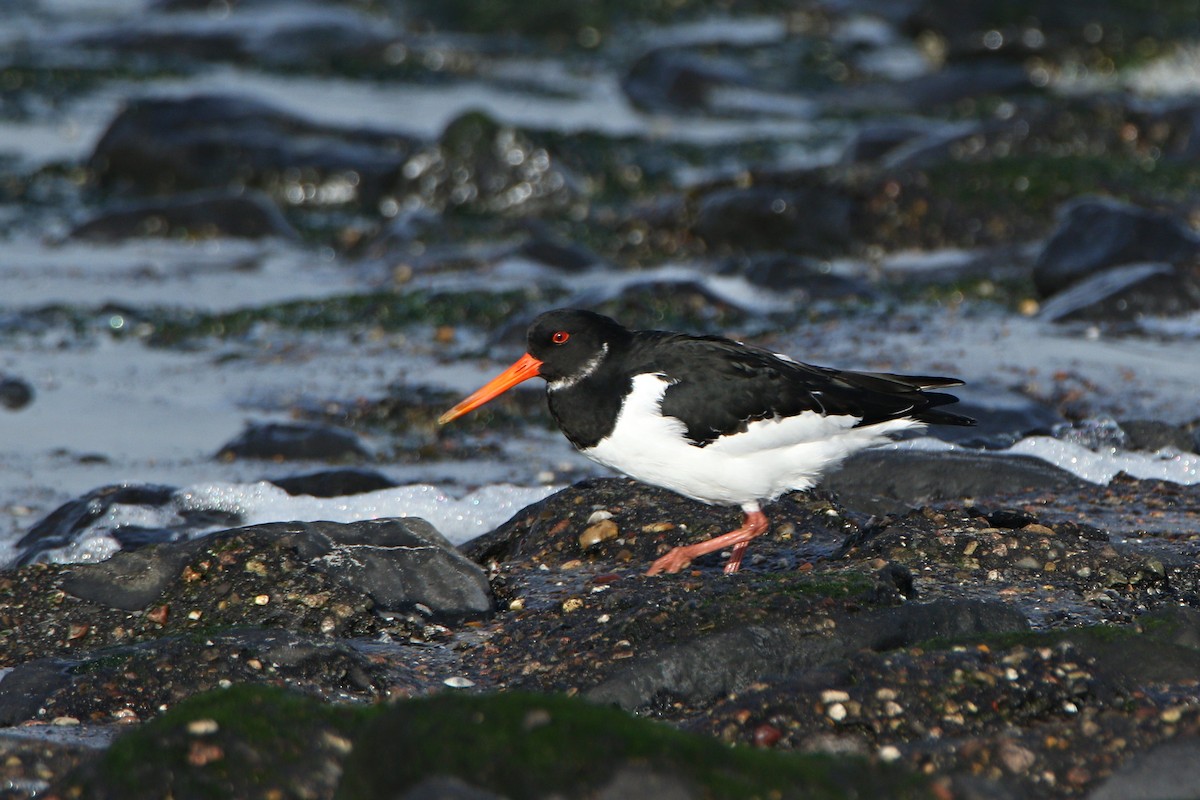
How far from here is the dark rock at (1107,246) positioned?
9.70m

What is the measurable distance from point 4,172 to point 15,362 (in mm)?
5186

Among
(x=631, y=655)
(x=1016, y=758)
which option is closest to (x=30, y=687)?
(x=631, y=655)

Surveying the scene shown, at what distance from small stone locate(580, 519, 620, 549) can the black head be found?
0.58m

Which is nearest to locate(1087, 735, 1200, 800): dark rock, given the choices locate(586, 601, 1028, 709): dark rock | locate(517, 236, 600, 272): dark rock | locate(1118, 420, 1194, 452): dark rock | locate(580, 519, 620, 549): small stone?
locate(586, 601, 1028, 709): dark rock

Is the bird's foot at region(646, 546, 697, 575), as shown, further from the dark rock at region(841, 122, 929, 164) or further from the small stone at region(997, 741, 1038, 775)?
the dark rock at region(841, 122, 929, 164)

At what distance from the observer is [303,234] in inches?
480

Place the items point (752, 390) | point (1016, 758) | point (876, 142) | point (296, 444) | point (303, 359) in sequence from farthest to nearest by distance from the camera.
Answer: point (876, 142), point (303, 359), point (296, 444), point (752, 390), point (1016, 758)

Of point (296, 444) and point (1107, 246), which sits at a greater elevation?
point (1107, 246)

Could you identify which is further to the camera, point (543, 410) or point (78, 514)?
point (543, 410)

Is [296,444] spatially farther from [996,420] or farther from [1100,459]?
[1100,459]

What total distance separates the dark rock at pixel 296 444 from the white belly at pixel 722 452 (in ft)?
8.53

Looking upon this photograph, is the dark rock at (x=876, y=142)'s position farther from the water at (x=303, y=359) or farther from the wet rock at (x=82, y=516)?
the wet rock at (x=82, y=516)

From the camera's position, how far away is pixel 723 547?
→ 17.0 feet

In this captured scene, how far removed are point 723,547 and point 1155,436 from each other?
2750 mm
